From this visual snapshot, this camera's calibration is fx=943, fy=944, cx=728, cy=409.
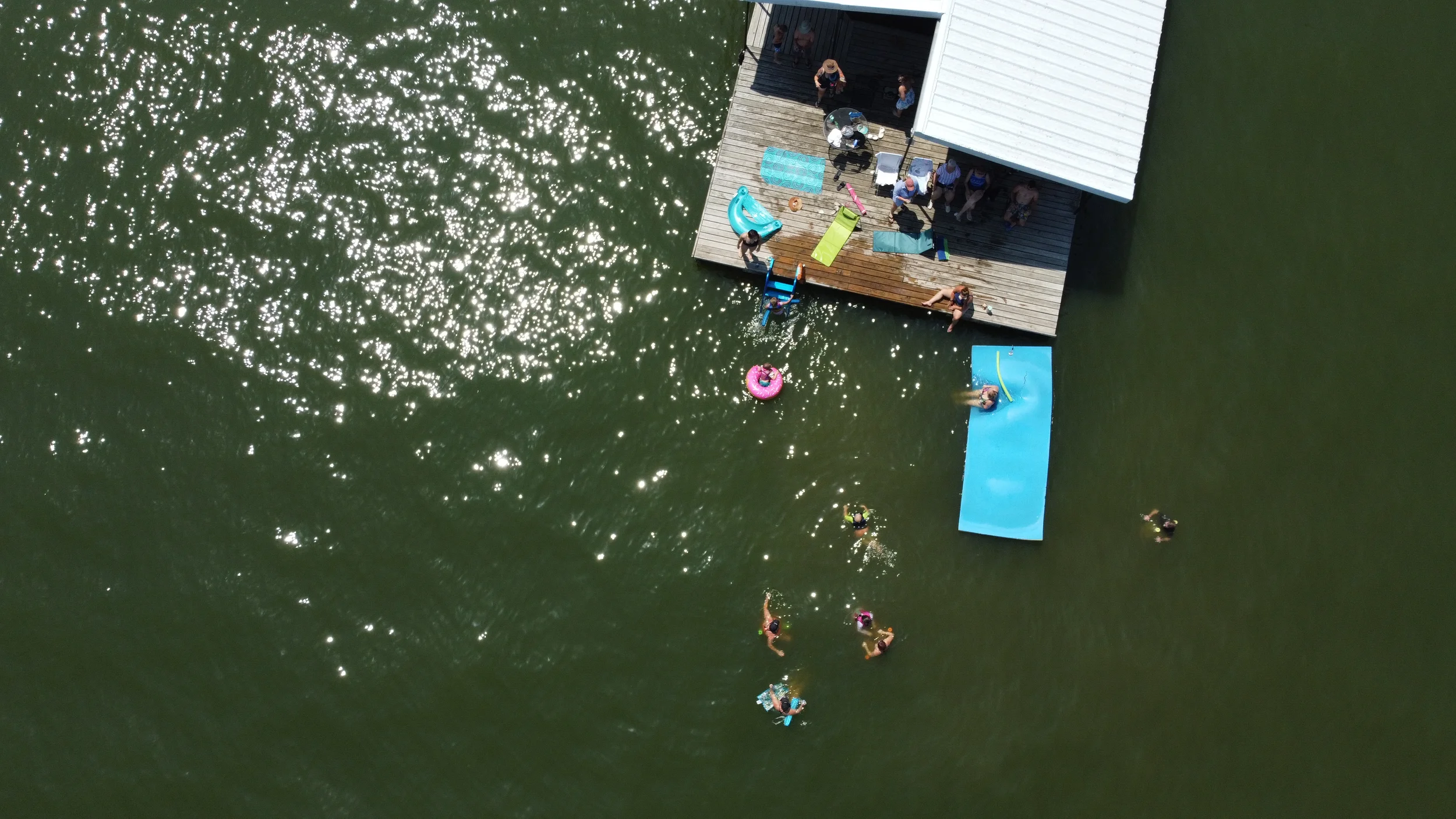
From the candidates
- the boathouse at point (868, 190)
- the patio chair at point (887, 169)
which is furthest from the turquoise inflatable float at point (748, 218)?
the patio chair at point (887, 169)

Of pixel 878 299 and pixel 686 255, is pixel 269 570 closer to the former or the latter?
pixel 686 255

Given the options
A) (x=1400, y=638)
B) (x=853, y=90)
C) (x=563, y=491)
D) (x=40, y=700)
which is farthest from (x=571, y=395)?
(x=1400, y=638)

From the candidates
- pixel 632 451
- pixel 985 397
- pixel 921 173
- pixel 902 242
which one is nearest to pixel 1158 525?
pixel 985 397

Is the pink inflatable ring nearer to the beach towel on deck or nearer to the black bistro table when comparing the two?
the beach towel on deck

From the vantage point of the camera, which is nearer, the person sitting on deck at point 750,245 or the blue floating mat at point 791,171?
the person sitting on deck at point 750,245

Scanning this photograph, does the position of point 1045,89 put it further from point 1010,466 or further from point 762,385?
point 762,385

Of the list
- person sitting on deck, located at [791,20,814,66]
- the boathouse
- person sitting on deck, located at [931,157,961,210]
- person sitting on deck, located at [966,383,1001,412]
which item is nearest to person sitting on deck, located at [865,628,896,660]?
person sitting on deck, located at [966,383,1001,412]

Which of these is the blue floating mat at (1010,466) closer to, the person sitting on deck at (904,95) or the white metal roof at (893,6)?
the person sitting on deck at (904,95)
